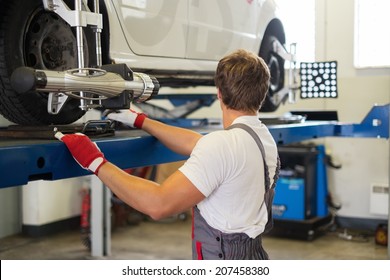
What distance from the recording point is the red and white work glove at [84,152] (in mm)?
1551

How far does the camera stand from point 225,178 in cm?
167

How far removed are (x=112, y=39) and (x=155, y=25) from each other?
11.5 inches

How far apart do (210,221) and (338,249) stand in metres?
3.60

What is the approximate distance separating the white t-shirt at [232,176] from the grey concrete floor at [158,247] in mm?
3148

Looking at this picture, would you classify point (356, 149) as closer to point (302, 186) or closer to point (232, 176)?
point (302, 186)

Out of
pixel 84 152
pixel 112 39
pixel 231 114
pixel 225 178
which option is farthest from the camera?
pixel 112 39

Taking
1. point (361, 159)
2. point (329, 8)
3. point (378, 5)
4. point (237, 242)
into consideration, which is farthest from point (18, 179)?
point (361, 159)

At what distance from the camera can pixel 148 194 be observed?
5.17 feet

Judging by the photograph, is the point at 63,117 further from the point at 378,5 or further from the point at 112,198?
the point at 112,198

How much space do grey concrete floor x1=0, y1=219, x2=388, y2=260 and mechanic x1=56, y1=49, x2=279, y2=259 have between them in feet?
10.2

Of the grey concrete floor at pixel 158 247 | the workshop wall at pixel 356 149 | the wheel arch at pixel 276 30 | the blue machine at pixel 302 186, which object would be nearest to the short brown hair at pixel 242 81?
the wheel arch at pixel 276 30

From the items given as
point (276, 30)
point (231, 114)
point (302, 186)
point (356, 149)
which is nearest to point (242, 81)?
point (231, 114)

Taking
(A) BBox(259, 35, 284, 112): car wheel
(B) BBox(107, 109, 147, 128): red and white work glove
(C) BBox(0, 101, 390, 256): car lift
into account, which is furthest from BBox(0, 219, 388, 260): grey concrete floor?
(B) BBox(107, 109, 147, 128): red and white work glove

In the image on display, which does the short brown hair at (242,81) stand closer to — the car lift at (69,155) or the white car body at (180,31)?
the car lift at (69,155)
